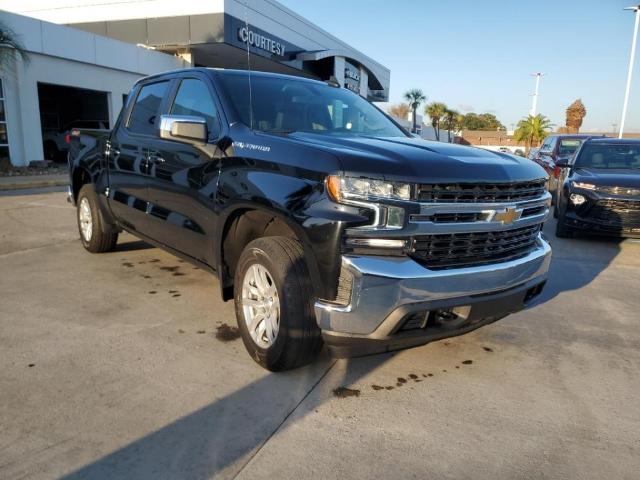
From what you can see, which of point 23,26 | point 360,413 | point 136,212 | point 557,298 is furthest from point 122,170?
point 23,26

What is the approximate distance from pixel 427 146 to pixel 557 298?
2.52 m

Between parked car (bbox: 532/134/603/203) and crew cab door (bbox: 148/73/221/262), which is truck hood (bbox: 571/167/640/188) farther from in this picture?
crew cab door (bbox: 148/73/221/262)

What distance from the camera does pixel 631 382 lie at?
3209mm

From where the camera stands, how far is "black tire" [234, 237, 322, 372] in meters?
2.78

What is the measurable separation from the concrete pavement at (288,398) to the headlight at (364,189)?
1.17 m

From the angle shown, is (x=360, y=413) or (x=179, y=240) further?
(x=179, y=240)

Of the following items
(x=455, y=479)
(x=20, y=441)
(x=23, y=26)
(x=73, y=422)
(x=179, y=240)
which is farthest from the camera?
(x=23, y=26)

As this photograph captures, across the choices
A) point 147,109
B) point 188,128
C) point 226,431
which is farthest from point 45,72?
point 226,431

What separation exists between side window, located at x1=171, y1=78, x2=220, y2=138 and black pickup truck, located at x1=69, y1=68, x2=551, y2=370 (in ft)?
0.06

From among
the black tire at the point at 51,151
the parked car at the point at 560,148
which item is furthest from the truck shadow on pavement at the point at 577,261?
the black tire at the point at 51,151

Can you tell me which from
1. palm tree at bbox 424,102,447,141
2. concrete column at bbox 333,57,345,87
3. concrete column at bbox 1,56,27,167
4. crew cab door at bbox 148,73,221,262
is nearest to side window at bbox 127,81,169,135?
crew cab door at bbox 148,73,221,262

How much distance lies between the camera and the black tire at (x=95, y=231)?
18.1 feet

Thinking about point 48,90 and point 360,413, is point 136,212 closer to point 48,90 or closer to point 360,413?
point 360,413

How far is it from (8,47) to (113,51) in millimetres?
5269
